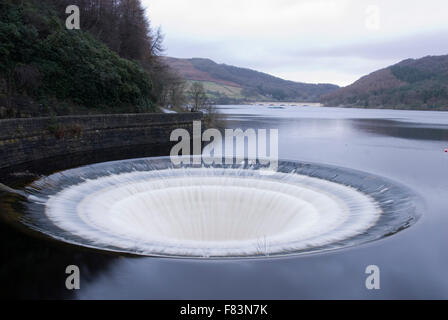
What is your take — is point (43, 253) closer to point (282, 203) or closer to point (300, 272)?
point (300, 272)

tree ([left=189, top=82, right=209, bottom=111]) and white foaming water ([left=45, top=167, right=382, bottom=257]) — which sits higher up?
tree ([left=189, top=82, right=209, bottom=111])

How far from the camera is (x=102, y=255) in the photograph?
25.9ft

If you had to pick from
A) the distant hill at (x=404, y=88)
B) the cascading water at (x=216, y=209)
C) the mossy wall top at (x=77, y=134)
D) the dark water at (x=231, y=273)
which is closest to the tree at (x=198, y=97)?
the mossy wall top at (x=77, y=134)

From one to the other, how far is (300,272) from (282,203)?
621cm

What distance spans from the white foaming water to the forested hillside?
1104 centimetres

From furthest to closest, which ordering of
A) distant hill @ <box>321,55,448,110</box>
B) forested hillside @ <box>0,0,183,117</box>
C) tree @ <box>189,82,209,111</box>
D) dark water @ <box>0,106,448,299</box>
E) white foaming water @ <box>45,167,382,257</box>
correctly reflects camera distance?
distant hill @ <box>321,55,448,110</box>
tree @ <box>189,82,209,111</box>
forested hillside @ <box>0,0,183,117</box>
white foaming water @ <box>45,167,382,257</box>
dark water @ <box>0,106,448,299</box>

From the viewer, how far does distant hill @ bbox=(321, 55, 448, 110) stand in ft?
355

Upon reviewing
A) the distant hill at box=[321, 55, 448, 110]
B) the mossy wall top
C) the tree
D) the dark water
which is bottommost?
the dark water

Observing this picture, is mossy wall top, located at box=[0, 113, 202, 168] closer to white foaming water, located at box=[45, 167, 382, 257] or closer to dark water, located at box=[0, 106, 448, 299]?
white foaming water, located at box=[45, 167, 382, 257]

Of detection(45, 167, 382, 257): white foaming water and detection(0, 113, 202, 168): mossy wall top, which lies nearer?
detection(45, 167, 382, 257): white foaming water

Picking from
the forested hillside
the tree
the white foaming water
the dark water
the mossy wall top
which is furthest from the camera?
the tree

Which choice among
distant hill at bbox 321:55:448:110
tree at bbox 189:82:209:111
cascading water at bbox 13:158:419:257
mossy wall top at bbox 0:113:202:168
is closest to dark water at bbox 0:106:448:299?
cascading water at bbox 13:158:419:257

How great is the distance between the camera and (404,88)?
128 m
